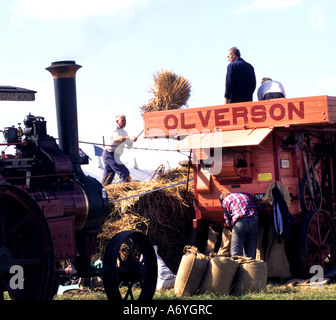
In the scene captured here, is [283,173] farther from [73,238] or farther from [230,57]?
[73,238]

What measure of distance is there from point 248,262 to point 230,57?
136 inches

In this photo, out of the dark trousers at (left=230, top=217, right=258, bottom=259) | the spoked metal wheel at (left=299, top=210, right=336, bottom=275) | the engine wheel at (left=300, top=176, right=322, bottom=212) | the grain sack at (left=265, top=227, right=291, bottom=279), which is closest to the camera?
the dark trousers at (left=230, top=217, right=258, bottom=259)

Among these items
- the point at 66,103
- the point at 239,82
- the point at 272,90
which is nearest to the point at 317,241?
the point at 272,90

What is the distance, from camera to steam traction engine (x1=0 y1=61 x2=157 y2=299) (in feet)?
20.8

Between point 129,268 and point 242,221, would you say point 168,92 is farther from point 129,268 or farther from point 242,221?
point 129,268

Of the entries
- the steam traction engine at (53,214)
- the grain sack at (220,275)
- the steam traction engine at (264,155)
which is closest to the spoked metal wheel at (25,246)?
the steam traction engine at (53,214)

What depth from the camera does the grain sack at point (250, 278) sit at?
28.9 feet

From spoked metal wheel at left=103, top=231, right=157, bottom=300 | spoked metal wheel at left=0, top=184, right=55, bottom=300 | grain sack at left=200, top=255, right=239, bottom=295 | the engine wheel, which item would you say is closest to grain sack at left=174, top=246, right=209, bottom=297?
grain sack at left=200, top=255, right=239, bottom=295

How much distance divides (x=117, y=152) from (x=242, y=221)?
9.73ft

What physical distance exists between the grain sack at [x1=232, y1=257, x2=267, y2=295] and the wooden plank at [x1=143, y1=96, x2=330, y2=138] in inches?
84.2

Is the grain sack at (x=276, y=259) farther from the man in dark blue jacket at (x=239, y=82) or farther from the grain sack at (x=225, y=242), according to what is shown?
the man in dark blue jacket at (x=239, y=82)

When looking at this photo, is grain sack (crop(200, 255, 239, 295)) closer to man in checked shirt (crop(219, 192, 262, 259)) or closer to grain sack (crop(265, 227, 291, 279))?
man in checked shirt (crop(219, 192, 262, 259))

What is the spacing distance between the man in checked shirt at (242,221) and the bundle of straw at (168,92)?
8.11ft
